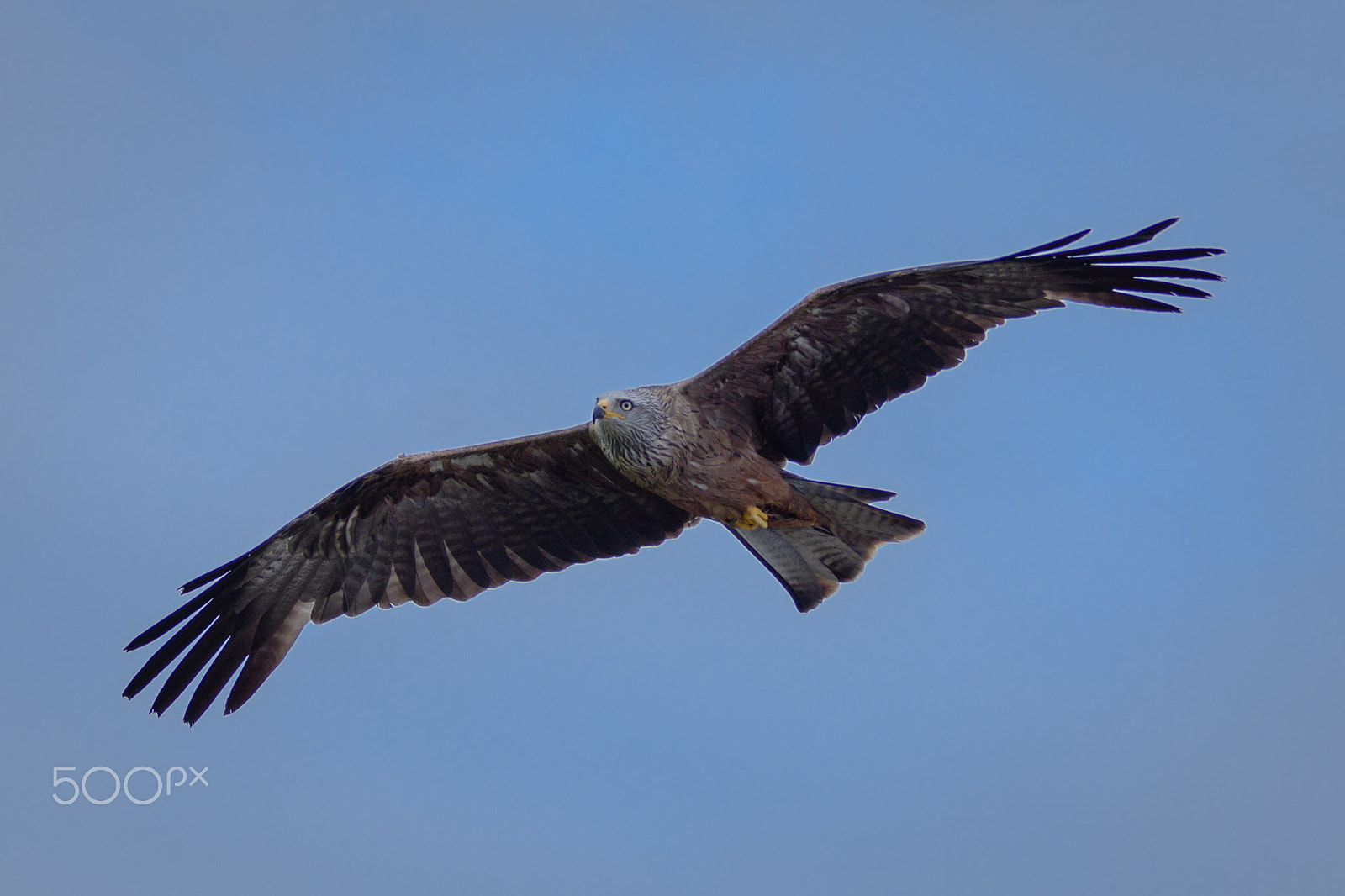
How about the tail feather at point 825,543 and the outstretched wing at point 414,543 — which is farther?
the outstretched wing at point 414,543

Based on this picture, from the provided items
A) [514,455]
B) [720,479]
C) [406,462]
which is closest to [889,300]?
[720,479]

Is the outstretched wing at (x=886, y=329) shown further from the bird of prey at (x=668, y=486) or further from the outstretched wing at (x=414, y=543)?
the outstretched wing at (x=414, y=543)

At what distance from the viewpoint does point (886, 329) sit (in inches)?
395

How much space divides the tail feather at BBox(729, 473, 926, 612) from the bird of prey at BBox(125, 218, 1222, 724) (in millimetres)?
13

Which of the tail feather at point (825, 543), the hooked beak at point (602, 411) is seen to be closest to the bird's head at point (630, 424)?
the hooked beak at point (602, 411)

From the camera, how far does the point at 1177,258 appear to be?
30.9ft

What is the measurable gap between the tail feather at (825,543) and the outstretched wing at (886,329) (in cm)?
46

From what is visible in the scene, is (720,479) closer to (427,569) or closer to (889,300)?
(889,300)

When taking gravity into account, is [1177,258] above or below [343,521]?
below

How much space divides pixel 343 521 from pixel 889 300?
408 cm

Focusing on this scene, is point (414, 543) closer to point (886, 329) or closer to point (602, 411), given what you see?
point (602, 411)

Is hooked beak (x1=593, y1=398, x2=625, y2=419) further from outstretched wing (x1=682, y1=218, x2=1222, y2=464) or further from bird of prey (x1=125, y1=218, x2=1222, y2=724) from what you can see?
outstretched wing (x1=682, y1=218, x2=1222, y2=464)

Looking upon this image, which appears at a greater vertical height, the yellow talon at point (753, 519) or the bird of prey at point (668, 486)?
the bird of prey at point (668, 486)

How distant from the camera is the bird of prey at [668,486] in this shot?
9.75m
